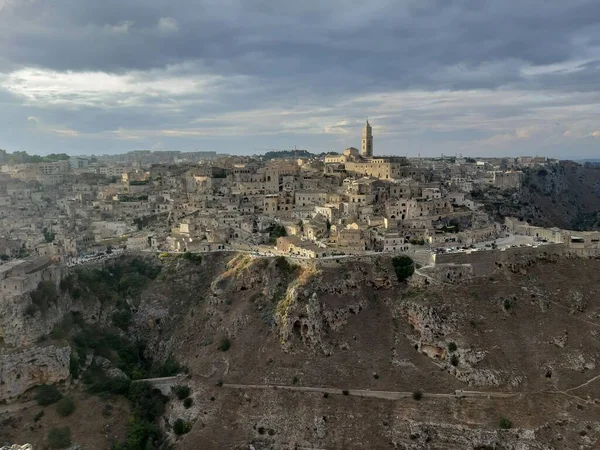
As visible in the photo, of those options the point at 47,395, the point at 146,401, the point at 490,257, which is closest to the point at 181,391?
the point at 146,401

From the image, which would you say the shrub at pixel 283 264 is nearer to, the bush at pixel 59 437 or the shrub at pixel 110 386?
the shrub at pixel 110 386

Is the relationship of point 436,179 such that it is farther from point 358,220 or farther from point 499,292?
point 499,292

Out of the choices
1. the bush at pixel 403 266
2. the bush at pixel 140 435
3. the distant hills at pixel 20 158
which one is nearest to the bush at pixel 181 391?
the bush at pixel 140 435

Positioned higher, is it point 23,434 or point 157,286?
point 157,286

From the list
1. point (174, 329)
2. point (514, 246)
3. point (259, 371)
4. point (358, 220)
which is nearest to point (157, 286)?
point (174, 329)

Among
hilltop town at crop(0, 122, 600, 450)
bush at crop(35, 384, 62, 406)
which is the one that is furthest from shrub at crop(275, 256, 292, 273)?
bush at crop(35, 384, 62, 406)
